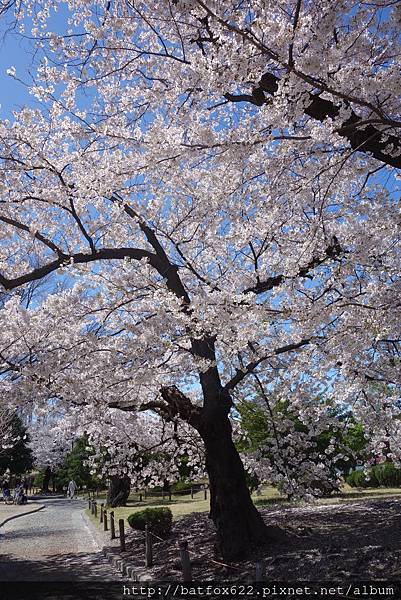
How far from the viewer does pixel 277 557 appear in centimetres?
795

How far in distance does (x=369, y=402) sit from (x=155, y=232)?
619cm

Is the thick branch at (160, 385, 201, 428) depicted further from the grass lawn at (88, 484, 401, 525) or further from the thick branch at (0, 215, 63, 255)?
the grass lawn at (88, 484, 401, 525)

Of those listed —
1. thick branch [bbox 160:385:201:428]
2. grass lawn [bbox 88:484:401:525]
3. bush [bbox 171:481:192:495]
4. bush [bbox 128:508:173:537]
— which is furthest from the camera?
bush [bbox 171:481:192:495]

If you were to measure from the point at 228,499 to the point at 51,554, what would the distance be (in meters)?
5.92

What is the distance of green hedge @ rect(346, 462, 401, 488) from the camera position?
24.1 m

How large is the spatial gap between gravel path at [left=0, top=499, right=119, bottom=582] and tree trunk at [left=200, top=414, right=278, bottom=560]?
2.26m

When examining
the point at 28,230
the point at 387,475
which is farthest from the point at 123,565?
the point at 387,475

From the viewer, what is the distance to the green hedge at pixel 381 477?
2408 centimetres

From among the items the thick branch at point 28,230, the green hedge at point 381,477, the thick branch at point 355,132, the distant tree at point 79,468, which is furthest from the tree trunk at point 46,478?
the thick branch at point 355,132

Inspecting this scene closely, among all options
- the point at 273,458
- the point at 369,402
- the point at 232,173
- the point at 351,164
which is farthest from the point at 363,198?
the point at 273,458

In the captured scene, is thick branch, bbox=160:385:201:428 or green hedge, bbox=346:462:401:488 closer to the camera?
thick branch, bbox=160:385:201:428

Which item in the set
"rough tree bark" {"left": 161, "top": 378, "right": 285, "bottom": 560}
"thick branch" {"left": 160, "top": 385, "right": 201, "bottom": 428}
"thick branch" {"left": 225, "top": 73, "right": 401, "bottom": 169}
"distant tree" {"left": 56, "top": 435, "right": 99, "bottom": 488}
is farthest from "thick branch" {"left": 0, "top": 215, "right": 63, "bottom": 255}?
"distant tree" {"left": 56, "top": 435, "right": 99, "bottom": 488}

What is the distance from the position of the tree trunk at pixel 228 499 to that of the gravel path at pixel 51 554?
226 centimetres

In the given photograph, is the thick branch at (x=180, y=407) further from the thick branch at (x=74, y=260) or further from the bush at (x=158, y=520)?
the bush at (x=158, y=520)
